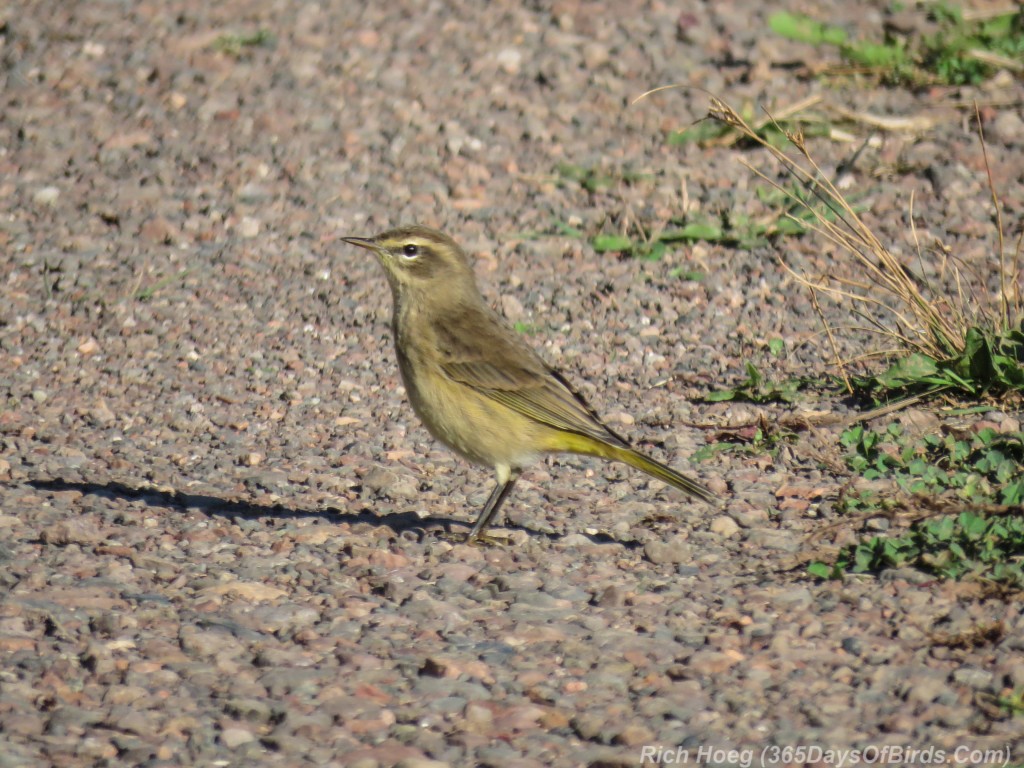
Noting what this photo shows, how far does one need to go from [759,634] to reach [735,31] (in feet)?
26.2

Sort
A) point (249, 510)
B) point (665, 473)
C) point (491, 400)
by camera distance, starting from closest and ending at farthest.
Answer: point (665, 473) → point (249, 510) → point (491, 400)

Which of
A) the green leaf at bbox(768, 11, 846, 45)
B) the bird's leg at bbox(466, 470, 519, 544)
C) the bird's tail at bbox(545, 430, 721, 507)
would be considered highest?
the green leaf at bbox(768, 11, 846, 45)

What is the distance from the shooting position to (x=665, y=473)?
21.4 feet

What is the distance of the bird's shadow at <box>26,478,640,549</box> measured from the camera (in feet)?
22.2

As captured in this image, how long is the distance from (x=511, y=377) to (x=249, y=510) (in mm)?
1392

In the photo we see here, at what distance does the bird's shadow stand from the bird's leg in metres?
0.13

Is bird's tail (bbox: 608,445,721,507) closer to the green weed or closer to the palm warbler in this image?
the palm warbler

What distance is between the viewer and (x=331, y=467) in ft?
24.3

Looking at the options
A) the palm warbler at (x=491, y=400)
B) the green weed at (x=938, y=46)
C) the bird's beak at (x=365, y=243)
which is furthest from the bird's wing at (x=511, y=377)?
the green weed at (x=938, y=46)

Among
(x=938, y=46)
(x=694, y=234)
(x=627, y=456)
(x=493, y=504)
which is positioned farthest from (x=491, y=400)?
(x=938, y=46)

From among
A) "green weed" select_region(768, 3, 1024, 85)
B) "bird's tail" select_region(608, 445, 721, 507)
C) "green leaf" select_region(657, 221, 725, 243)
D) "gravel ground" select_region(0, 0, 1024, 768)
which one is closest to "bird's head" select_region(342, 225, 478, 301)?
"gravel ground" select_region(0, 0, 1024, 768)

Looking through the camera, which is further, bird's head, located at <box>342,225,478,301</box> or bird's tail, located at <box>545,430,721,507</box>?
bird's head, located at <box>342,225,478,301</box>

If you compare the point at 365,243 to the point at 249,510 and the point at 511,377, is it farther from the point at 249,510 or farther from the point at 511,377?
the point at 249,510

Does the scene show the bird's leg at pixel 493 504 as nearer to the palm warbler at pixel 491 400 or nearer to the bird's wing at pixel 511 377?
the palm warbler at pixel 491 400
